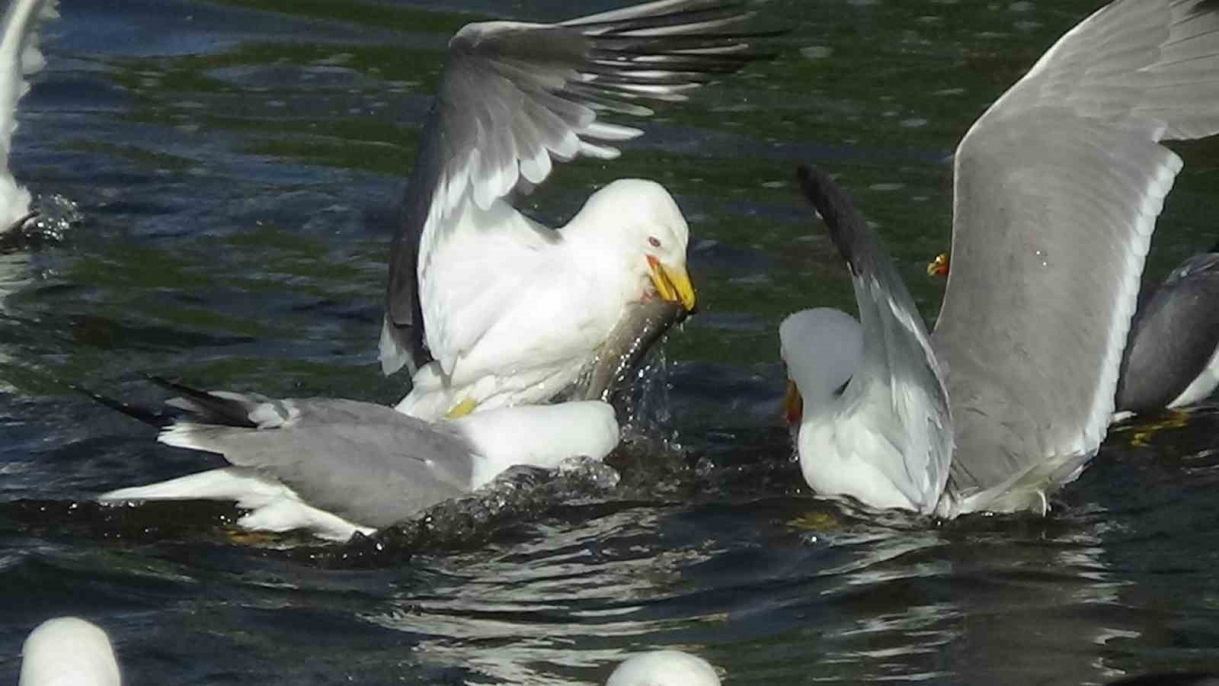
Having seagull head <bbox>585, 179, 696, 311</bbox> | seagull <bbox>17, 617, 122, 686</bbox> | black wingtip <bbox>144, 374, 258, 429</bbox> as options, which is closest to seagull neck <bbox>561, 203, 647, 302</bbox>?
seagull head <bbox>585, 179, 696, 311</bbox>

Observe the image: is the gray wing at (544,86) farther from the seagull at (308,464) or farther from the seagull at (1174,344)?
the seagull at (1174,344)

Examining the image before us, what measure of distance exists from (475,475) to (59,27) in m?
5.98

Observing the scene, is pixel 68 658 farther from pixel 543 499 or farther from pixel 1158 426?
pixel 1158 426

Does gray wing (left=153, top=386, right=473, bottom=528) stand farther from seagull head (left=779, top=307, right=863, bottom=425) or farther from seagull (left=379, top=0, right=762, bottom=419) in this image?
seagull head (left=779, top=307, right=863, bottom=425)

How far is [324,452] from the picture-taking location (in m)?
6.77

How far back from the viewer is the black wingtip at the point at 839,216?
6039 millimetres

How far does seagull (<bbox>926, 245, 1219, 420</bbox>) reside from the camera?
317 inches

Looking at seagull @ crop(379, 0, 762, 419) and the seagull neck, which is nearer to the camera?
seagull @ crop(379, 0, 762, 419)

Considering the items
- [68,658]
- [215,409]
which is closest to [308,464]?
[215,409]

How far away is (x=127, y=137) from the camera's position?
1058 centimetres

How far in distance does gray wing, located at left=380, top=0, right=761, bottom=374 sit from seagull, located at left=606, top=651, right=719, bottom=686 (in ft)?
9.62

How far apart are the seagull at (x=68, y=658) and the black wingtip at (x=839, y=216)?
7.31ft

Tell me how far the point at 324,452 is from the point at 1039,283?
6.61 ft

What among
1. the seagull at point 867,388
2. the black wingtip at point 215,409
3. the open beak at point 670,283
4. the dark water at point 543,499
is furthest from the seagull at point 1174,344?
the black wingtip at point 215,409
